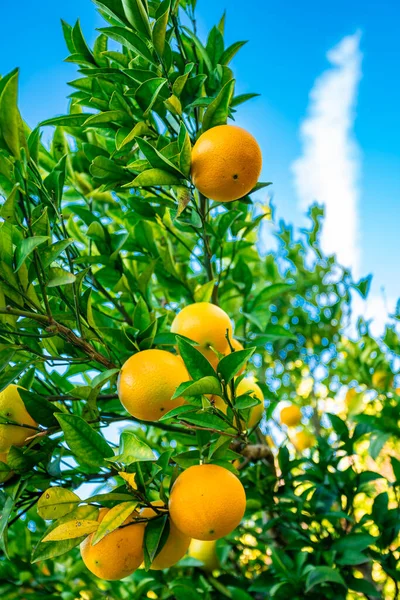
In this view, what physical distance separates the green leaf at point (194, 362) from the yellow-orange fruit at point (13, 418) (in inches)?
14.6

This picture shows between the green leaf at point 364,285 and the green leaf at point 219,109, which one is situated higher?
the green leaf at point 364,285

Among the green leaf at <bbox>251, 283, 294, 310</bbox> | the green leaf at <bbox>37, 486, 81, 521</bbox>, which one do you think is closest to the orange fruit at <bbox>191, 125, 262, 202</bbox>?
the green leaf at <bbox>251, 283, 294, 310</bbox>

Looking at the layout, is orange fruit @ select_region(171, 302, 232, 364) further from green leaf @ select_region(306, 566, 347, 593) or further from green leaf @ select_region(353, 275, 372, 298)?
green leaf @ select_region(353, 275, 372, 298)

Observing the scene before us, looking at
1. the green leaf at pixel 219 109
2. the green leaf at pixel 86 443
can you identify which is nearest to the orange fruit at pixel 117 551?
the green leaf at pixel 86 443

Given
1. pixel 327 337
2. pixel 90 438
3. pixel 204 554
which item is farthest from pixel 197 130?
pixel 327 337

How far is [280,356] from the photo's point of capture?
2.83 metres

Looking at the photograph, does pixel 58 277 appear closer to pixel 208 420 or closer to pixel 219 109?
pixel 208 420

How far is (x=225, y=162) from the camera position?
1.05m

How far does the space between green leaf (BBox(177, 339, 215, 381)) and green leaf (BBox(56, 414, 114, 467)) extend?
0.21 m

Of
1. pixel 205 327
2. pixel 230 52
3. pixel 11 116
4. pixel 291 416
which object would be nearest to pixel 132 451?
pixel 205 327

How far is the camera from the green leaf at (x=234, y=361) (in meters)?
0.95

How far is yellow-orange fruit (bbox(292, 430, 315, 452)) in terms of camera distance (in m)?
2.52

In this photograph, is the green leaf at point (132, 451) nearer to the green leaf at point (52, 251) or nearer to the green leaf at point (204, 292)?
the green leaf at point (52, 251)

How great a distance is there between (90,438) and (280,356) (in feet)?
6.50
